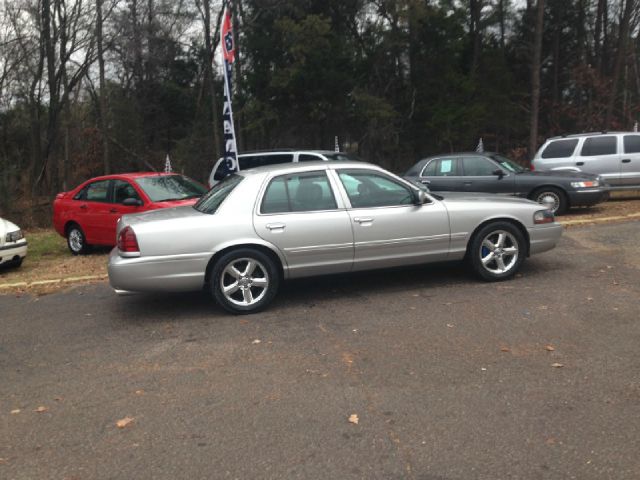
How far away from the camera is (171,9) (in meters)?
25.8

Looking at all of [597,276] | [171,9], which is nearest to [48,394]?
[597,276]

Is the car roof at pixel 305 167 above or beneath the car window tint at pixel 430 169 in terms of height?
above

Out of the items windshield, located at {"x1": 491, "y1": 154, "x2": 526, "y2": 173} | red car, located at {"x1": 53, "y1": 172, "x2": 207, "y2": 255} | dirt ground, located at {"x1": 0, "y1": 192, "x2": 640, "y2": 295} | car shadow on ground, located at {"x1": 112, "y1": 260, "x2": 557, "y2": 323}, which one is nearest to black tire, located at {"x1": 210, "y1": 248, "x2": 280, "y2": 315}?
car shadow on ground, located at {"x1": 112, "y1": 260, "x2": 557, "y2": 323}

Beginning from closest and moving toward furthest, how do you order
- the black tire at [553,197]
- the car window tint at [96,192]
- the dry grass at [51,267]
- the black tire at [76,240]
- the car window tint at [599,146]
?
the dry grass at [51,267], the car window tint at [96,192], the black tire at [76,240], the black tire at [553,197], the car window tint at [599,146]

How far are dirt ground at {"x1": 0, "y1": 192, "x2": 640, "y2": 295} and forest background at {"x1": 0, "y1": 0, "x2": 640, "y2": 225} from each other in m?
7.25

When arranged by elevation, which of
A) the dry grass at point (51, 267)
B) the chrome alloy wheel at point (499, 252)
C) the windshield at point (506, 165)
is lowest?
the dry grass at point (51, 267)

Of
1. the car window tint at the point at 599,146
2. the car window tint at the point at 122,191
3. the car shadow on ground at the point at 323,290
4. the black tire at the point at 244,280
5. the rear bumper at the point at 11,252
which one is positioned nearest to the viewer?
the black tire at the point at 244,280

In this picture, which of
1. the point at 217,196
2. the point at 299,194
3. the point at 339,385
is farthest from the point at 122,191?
the point at 339,385

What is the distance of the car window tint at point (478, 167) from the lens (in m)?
12.0

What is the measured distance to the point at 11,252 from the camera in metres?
9.50

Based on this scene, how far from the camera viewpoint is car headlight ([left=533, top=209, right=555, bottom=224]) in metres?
6.89

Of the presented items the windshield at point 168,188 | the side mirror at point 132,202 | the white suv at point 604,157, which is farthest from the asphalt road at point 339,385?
the white suv at point 604,157

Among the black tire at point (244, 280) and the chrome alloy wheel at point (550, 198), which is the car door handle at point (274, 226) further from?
the chrome alloy wheel at point (550, 198)

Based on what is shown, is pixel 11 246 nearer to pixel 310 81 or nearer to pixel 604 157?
pixel 604 157
